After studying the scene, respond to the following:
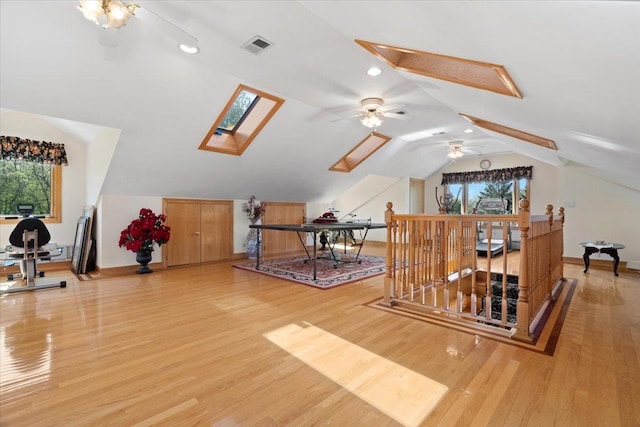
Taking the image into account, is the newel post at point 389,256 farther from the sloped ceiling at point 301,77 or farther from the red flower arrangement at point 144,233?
the red flower arrangement at point 144,233

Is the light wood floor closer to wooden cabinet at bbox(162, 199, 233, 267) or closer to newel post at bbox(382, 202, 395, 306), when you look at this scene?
newel post at bbox(382, 202, 395, 306)

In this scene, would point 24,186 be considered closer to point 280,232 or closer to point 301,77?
point 280,232

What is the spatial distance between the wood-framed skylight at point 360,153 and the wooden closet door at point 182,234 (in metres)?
3.17

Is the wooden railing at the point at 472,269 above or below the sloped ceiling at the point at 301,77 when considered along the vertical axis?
below

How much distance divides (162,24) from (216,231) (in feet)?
16.1

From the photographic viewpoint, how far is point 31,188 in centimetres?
536

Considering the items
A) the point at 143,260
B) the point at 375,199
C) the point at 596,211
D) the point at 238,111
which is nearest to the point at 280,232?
the point at 143,260

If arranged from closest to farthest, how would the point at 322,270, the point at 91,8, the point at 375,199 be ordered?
the point at 91,8 → the point at 322,270 → the point at 375,199

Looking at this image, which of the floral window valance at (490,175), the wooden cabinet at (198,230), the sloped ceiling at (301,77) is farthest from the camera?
the floral window valance at (490,175)

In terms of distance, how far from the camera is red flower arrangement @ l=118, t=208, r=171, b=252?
4.92 metres

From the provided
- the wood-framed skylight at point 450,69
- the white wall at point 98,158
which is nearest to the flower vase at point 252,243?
the white wall at point 98,158

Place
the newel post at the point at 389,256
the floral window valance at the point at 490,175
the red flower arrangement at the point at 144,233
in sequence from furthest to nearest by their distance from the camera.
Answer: the floral window valance at the point at 490,175 < the red flower arrangement at the point at 144,233 < the newel post at the point at 389,256

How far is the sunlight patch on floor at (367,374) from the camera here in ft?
5.50

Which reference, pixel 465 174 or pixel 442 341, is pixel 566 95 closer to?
pixel 442 341
